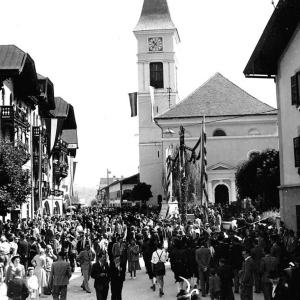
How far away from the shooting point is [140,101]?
73.1m

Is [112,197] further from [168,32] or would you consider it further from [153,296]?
[153,296]

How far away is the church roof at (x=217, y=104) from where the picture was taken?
6650 centimetres

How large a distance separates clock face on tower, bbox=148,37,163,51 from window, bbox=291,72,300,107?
175 ft

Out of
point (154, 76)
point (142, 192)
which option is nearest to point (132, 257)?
point (142, 192)

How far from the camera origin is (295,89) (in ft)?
73.4

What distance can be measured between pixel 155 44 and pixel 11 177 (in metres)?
50.2

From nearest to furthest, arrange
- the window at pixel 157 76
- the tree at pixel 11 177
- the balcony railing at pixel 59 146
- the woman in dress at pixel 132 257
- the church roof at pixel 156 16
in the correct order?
the woman in dress at pixel 132 257, the tree at pixel 11 177, the balcony railing at pixel 59 146, the window at pixel 157 76, the church roof at pixel 156 16

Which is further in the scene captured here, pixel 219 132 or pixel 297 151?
pixel 219 132

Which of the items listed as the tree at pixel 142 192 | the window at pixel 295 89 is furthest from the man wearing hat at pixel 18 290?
the tree at pixel 142 192

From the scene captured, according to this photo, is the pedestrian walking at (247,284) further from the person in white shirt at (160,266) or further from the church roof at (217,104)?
the church roof at (217,104)

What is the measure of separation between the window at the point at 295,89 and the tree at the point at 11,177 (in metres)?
12.9

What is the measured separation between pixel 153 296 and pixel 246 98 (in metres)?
55.7

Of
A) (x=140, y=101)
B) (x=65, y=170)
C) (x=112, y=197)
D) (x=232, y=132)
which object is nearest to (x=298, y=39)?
(x=65, y=170)

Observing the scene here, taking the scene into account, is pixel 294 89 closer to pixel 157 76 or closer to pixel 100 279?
pixel 100 279
